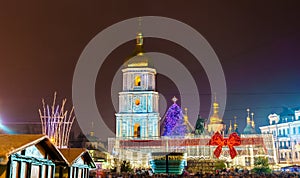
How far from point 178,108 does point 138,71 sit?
32.5ft

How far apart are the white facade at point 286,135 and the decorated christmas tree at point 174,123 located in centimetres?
1305

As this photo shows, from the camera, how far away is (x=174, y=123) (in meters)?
52.2

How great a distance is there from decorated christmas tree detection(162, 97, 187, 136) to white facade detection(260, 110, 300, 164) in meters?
13.0

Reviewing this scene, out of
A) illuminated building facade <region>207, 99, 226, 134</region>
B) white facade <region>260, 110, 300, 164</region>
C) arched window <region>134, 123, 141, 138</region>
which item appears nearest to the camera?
arched window <region>134, 123, 141, 138</region>

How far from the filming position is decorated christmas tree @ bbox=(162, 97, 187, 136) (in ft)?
170

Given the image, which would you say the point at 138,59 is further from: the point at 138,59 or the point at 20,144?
the point at 20,144

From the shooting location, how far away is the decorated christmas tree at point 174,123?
170 feet

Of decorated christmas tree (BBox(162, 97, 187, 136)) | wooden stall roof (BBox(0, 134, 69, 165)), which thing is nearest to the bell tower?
decorated christmas tree (BBox(162, 97, 187, 136))

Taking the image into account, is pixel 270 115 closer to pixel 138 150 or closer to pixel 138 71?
pixel 138 71

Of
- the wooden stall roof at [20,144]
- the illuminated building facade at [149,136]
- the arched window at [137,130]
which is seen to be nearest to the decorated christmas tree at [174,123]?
the illuminated building facade at [149,136]

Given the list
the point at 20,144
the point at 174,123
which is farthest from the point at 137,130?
the point at 20,144

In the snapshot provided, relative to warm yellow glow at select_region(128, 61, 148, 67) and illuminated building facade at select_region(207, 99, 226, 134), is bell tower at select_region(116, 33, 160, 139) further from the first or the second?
illuminated building facade at select_region(207, 99, 226, 134)

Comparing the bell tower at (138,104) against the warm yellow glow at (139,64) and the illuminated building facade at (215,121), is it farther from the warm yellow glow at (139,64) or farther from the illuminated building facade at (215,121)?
the illuminated building facade at (215,121)

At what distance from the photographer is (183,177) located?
889 inches
